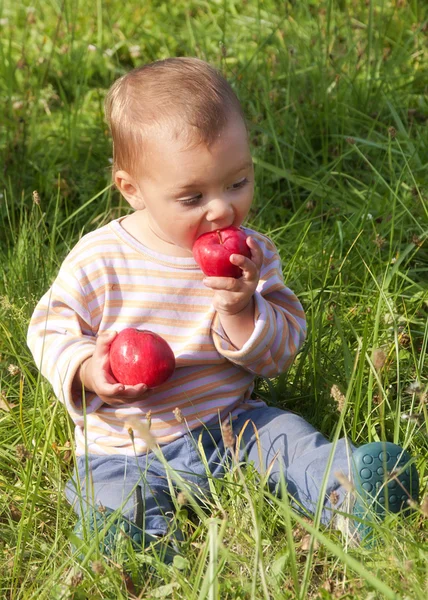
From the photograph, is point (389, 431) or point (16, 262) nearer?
point (389, 431)

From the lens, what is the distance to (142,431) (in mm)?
1725

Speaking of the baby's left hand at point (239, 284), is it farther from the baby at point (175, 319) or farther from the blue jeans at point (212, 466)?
the blue jeans at point (212, 466)

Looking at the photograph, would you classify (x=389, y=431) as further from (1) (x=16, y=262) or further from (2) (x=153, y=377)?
(1) (x=16, y=262)

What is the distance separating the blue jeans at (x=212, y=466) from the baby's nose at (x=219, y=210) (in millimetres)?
558

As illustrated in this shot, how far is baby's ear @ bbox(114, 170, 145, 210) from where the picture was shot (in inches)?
104

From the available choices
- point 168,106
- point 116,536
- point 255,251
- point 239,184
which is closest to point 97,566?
point 116,536

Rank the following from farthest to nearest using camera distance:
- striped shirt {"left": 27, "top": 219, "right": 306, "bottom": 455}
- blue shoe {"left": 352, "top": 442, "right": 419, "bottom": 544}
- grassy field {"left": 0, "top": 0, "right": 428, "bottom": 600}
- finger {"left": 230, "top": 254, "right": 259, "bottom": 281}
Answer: striped shirt {"left": 27, "top": 219, "right": 306, "bottom": 455}
finger {"left": 230, "top": 254, "right": 259, "bottom": 281}
blue shoe {"left": 352, "top": 442, "right": 419, "bottom": 544}
grassy field {"left": 0, "top": 0, "right": 428, "bottom": 600}

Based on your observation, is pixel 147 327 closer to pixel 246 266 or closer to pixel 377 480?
pixel 246 266

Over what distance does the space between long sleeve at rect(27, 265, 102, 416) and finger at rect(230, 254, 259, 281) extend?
482mm

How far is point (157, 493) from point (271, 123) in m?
1.97

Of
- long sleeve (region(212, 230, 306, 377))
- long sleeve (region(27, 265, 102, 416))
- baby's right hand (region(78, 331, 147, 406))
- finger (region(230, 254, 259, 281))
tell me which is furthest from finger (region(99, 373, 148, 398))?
finger (region(230, 254, 259, 281))

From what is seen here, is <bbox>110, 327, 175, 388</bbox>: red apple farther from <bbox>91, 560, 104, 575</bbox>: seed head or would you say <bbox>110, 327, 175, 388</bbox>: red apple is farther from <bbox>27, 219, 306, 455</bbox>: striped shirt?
<bbox>91, 560, 104, 575</bbox>: seed head

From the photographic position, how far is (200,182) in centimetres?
244

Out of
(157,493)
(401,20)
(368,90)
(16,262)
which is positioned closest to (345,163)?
(368,90)
